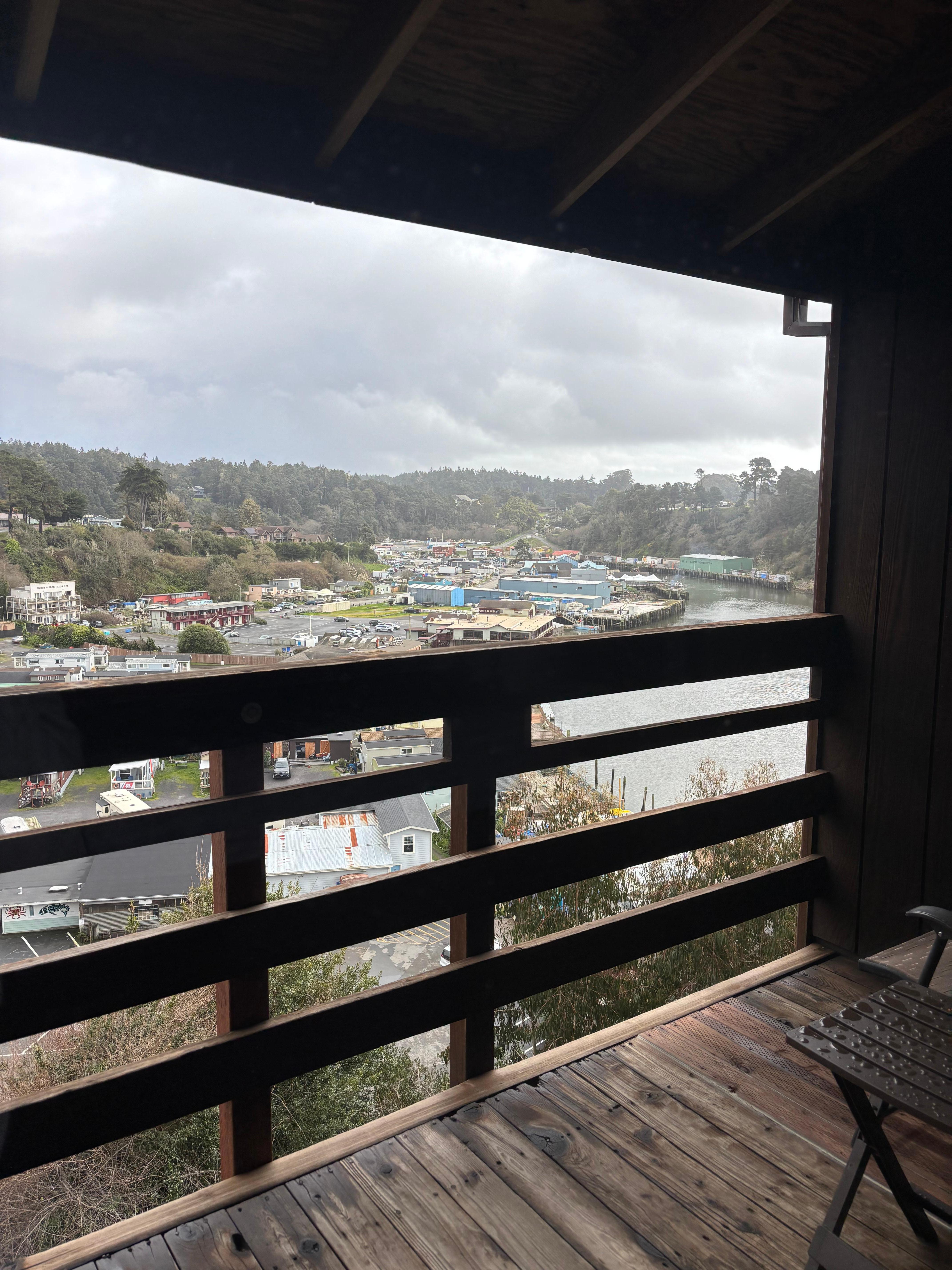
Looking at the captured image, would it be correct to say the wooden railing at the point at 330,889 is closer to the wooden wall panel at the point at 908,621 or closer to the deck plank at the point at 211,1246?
the deck plank at the point at 211,1246

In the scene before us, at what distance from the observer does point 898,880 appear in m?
2.48

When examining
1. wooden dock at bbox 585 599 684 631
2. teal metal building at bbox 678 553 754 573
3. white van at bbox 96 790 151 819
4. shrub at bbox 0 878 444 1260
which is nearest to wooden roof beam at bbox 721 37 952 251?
teal metal building at bbox 678 553 754 573

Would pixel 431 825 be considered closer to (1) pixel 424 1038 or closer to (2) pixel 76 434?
(2) pixel 76 434

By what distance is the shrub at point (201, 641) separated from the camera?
1.58 metres

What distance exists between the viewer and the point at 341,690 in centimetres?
168

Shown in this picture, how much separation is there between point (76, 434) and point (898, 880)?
8.20 feet

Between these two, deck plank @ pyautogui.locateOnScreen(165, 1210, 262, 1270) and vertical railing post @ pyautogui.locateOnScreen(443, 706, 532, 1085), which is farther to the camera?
vertical railing post @ pyautogui.locateOnScreen(443, 706, 532, 1085)

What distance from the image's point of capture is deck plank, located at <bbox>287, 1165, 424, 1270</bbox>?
149 centimetres

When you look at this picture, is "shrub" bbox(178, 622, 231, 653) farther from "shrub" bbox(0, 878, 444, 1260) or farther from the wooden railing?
"shrub" bbox(0, 878, 444, 1260)

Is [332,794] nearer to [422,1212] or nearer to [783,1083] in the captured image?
[422,1212]

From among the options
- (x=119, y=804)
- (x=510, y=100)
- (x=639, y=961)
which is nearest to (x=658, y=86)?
(x=510, y=100)

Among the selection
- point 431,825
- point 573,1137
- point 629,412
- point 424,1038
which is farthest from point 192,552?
point 424,1038

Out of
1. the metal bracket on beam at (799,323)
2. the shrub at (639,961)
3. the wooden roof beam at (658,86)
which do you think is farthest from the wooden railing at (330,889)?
the shrub at (639,961)

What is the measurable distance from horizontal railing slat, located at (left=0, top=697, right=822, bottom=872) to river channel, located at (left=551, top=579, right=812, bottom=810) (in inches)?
1.7
